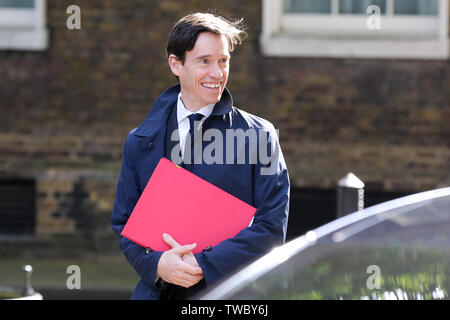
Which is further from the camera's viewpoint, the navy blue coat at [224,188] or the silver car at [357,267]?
the navy blue coat at [224,188]

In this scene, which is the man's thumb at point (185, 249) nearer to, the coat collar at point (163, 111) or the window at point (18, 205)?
the coat collar at point (163, 111)

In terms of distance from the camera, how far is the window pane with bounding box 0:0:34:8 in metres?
9.24

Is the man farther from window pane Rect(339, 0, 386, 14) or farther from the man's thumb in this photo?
window pane Rect(339, 0, 386, 14)

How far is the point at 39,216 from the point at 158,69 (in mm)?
2125

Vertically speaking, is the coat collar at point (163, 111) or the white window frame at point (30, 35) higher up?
the white window frame at point (30, 35)

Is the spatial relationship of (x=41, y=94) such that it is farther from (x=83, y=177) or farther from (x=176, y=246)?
(x=176, y=246)

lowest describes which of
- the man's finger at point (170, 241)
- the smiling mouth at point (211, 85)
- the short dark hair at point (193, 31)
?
the man's finger at point (170, 241)

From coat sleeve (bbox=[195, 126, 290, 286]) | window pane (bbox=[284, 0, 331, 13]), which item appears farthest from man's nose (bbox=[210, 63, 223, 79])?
window pane (bbox=[284, 0, 331, 13])

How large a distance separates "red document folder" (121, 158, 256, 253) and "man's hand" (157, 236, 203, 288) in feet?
0.25

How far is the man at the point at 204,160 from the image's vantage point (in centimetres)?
297

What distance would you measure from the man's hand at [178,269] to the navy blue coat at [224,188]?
0.03m

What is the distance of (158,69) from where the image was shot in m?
9.05

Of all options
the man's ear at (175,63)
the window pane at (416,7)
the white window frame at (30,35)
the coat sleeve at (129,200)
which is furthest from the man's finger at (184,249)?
the window pane at (416,7)

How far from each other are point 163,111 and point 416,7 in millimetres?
6590
